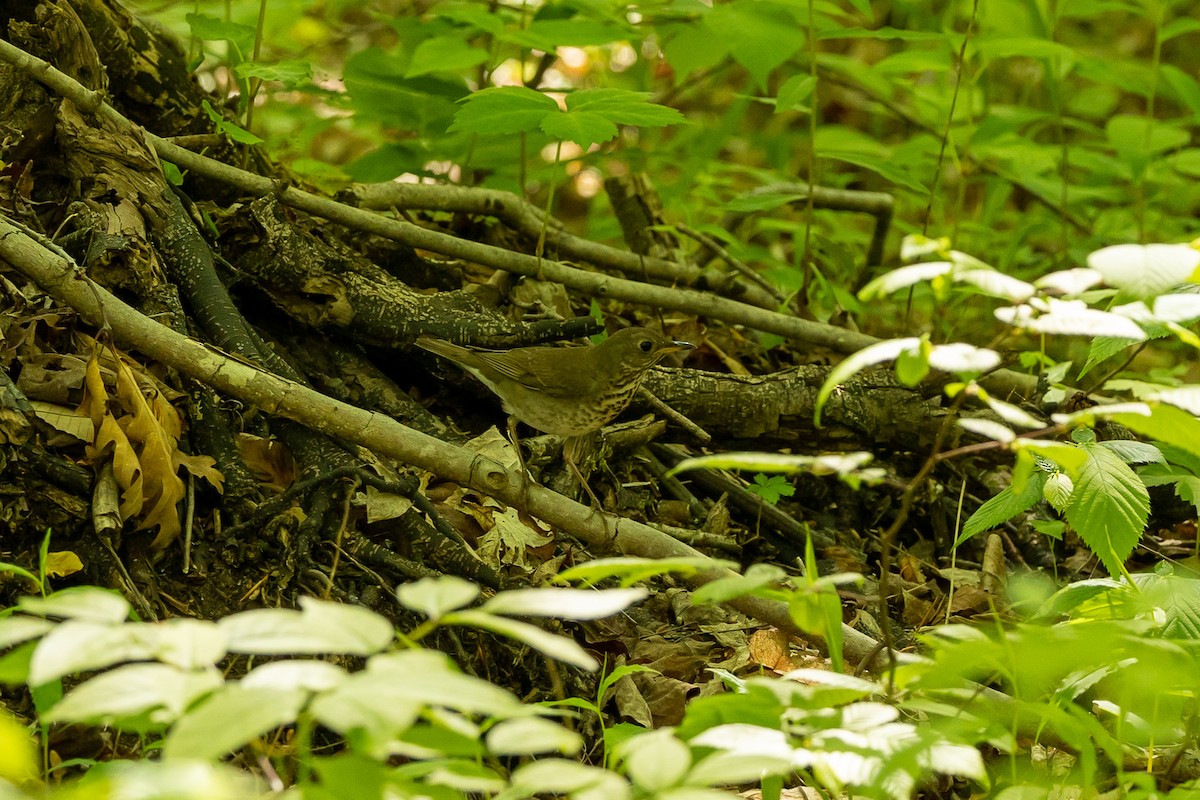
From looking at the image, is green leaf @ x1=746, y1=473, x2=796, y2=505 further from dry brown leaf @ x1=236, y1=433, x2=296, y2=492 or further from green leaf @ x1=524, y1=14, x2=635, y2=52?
green leaf @ x1=524, y1=14, x2=635, y2=52

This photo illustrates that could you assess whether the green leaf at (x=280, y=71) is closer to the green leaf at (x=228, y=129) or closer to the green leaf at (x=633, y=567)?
the green leaf at (x=228, y=129)

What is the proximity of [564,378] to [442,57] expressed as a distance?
1636 mm

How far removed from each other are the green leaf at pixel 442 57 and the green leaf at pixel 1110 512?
303 cm

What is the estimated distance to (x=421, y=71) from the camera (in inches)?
175

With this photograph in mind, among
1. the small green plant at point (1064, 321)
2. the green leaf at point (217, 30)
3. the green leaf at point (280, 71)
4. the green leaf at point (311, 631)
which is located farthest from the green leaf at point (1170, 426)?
the green leaf at point (217, 30)

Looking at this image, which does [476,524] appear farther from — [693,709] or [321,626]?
[321,626]

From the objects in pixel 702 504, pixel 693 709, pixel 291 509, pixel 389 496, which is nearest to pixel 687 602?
pixel 702 504

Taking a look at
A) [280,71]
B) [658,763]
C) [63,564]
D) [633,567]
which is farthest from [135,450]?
[658,763]

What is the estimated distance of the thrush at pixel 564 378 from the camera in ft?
12.3

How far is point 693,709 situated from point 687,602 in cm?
179

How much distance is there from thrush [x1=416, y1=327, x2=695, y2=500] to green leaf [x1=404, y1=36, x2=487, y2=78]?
134 cm

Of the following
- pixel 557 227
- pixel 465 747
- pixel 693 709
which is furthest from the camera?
pixel 557 227

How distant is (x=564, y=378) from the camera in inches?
150

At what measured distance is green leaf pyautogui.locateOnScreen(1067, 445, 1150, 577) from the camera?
2.54m
